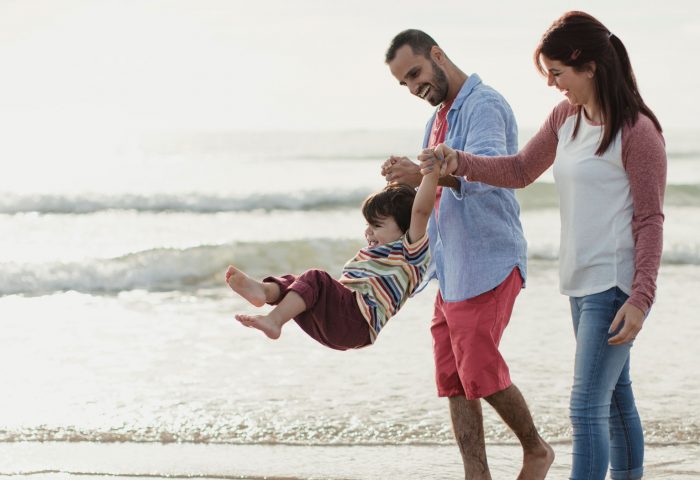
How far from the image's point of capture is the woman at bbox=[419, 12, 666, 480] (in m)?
3.09

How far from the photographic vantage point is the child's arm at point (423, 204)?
352cm

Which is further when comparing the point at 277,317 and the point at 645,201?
the point at 277,317

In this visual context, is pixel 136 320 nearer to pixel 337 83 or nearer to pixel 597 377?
pixel 597 377

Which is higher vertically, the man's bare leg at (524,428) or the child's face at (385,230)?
the child's face at (385,230)

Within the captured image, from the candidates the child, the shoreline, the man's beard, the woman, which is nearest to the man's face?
the man's beard

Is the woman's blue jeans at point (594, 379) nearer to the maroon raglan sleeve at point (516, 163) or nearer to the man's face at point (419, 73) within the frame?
the maroon raglan sleeve at point (516, 163)

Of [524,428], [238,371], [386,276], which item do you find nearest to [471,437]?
[524,428]

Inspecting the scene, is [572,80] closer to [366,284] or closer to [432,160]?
[432,160]

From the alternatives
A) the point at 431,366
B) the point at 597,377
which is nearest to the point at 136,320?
the point at 431,366

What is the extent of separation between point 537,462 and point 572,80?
1418mm

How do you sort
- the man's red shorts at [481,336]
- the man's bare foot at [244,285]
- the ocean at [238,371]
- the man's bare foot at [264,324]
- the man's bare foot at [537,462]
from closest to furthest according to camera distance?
the man's bare foot at [264,324] → the man's bare foot at [244,285] → the man's red shorts at [481,336] → the man's bare foot at [537,462] → the ocean at [238,371]

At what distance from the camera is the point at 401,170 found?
361 cm

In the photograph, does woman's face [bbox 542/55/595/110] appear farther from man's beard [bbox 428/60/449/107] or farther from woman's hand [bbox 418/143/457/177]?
man's beard [bbox 428/60/449/107]

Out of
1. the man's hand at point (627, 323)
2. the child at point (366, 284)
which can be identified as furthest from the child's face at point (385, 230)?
the man's hand at point (627, 323)
